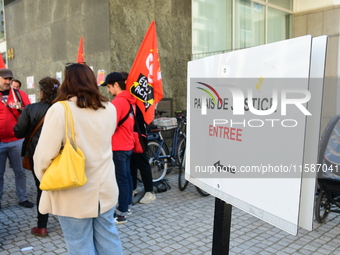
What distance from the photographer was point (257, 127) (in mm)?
1562

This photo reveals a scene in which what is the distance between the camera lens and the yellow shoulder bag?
219cm

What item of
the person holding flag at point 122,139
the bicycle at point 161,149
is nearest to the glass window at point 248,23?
the bicycle at point 161,149

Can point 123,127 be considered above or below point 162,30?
below

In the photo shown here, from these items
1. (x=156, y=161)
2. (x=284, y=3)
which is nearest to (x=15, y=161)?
(x=156, y=161)

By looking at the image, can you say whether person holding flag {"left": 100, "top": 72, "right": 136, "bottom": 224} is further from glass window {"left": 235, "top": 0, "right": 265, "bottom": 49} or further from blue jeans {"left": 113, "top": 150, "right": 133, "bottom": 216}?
glass window {"left": 235, "top": 0, "right": 265, "bottom": 49}

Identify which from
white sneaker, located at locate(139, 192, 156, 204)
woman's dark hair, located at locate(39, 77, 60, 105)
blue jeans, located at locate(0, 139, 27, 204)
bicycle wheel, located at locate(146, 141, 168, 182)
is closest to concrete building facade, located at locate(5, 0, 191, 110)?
bicycle wheel, located at locate(146, 141, 168, 182)

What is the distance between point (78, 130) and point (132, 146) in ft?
6.85

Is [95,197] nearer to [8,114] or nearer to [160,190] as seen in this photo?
[8,114]

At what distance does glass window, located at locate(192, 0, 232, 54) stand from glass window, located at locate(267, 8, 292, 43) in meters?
1.83

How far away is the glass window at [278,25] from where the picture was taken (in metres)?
10.1

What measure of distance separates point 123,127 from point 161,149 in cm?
210

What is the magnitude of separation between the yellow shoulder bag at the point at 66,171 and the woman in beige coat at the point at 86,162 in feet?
0.19

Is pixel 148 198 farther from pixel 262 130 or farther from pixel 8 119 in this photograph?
pixel 262 130

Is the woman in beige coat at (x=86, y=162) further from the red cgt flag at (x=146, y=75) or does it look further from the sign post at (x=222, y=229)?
the red cgt flag at (x=146, y=75)
